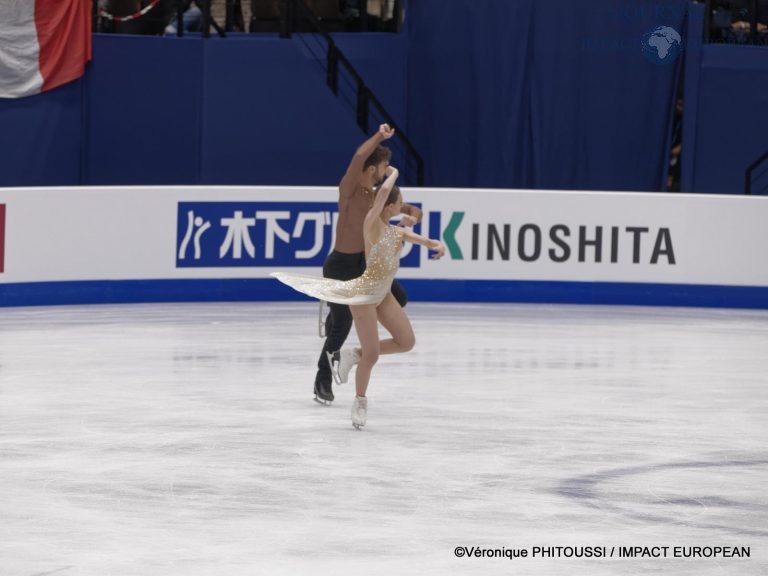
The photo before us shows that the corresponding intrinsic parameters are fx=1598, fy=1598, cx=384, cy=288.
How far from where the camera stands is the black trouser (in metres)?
10.4

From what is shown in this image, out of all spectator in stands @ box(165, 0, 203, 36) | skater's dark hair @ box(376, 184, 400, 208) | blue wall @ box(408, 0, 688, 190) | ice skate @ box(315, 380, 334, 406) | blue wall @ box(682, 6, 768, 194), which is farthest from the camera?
spectator in stands @ box(165, 0, 203, 36)

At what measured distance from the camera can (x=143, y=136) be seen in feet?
68.4

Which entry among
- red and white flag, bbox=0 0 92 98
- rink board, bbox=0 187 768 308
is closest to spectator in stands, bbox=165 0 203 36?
red and white flag, bbox=0 0 92 98

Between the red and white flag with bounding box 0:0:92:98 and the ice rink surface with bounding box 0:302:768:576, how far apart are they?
5.40 meters

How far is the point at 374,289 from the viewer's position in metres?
9.68

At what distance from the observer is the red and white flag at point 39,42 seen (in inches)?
763

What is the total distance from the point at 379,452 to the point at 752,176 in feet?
45.6

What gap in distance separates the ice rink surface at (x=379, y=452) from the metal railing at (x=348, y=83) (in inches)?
255

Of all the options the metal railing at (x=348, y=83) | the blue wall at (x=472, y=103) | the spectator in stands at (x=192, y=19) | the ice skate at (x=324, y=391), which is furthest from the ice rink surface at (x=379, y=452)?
the spectator in stands at (x=192, y=19)

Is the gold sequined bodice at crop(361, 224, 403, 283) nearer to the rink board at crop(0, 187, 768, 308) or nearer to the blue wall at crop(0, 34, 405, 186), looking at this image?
the rink board at crop(0, 187, 768, 308)

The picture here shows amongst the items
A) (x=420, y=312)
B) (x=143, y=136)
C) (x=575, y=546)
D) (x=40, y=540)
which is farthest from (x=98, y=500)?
(x=143, y=136)

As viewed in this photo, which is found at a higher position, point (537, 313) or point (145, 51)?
point (145, 51)

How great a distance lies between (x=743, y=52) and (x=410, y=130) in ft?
15.1

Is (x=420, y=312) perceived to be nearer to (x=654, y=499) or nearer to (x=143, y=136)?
(x=143, y=136)
